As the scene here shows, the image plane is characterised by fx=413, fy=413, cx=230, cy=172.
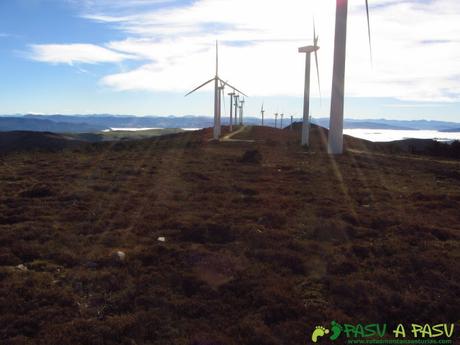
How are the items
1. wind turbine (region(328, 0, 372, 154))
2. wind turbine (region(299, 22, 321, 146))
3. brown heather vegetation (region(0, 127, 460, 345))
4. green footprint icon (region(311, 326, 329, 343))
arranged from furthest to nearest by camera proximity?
wind turbine (region(299, 22, 321, 146))
wind turbine (region(328, 0, 372, 154))
brown heather vegetation (region(0, 127, 460, 345))
green footprint icon (region(311, 326, 329, 343))

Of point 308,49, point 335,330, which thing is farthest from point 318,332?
point 308,49

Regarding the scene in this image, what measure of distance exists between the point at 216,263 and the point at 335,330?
194 inches

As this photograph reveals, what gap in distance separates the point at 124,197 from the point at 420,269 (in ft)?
54.2

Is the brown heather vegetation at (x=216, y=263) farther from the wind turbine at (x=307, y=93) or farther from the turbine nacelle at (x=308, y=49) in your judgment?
the turbine nacelle at (x=308, y=49)

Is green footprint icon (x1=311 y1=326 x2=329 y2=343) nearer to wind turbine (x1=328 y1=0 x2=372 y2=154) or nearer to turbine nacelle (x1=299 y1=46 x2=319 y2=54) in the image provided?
wind turbine (x1=328 y1=0 x2=372 y2=154)

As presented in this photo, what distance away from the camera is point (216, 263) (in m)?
13.6

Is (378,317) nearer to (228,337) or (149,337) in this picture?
(228,337)

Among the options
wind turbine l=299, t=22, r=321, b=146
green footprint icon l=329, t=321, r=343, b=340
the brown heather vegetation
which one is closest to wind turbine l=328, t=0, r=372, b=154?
wind turbine l=299, t=22, r=321, b=146

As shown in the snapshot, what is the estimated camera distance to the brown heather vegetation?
32.5 ft

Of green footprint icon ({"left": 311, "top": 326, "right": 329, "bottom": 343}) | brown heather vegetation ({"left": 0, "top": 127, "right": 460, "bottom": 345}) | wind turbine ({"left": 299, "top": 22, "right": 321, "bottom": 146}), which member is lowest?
green footprint icon ({"left": 311, "top": 326, "right": 329, "bottom": 343})

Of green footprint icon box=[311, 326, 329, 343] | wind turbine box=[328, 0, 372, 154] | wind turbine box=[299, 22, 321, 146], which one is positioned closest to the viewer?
green footprint icon box=[311, 326, 329, 343]

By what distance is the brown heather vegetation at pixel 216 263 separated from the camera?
991cm

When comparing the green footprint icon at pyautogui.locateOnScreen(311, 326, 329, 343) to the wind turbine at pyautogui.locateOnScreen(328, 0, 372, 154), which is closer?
the green footprint icon at pyautogui.locateOnScreen(311, 326, 329, 343)

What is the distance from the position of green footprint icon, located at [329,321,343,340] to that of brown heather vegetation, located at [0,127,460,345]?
0.83ft
